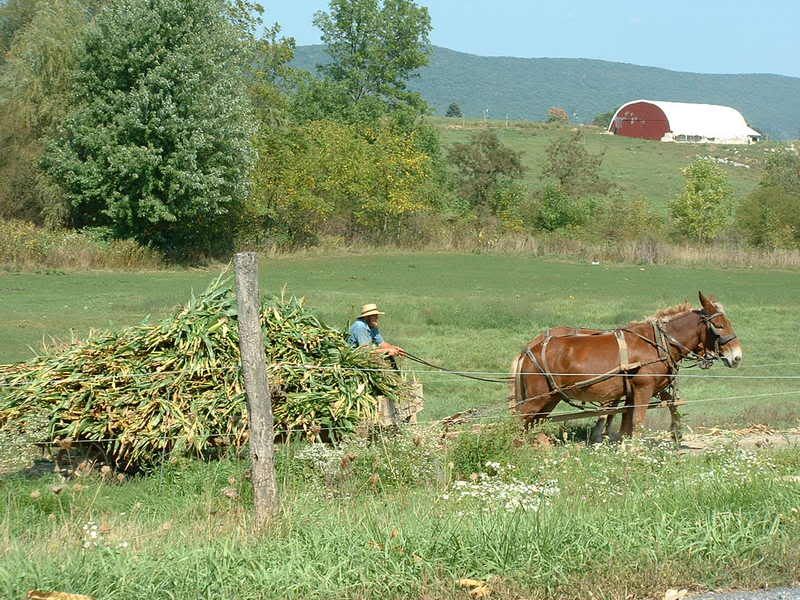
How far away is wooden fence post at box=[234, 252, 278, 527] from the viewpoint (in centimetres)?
721

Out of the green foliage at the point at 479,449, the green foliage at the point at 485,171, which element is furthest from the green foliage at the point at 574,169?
the green foliage at the point at 479,449

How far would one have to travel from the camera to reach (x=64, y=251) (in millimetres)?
41656

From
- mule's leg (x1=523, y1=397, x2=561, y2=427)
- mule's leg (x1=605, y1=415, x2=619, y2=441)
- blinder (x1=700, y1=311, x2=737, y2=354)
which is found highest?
blinder (x1=700, y1=311, x2=737, y2=354)

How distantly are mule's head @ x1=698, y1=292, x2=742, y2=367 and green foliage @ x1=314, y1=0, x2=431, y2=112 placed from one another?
2629 inches

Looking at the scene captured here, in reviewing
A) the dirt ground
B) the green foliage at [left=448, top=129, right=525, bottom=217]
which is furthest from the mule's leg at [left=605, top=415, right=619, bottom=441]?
the green foliage at [left=448, top=129, right=525, bottom=217]

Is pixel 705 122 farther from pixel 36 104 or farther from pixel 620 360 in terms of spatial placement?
pixel 620 360

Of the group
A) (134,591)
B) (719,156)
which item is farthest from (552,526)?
(719,156)

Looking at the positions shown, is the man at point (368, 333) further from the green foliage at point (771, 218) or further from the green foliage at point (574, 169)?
the green foliage at point (574, 169)

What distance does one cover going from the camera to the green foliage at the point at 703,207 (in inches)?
2319

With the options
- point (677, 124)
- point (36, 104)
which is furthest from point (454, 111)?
point (36, 104)

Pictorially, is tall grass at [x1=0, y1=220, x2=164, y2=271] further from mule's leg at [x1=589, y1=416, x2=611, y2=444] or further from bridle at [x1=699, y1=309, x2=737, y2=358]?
bridle at [x1=699, y1=309, x2=737, y2=358]

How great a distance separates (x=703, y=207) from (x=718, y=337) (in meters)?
49.2

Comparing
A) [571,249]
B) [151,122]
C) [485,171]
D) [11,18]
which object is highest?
[11,18]

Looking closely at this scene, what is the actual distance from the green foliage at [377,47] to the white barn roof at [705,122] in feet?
215
